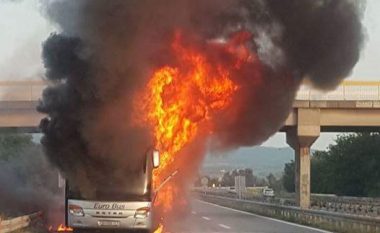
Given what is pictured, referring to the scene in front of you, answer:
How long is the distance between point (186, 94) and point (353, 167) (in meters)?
60.0

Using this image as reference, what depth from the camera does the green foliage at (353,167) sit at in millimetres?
74688

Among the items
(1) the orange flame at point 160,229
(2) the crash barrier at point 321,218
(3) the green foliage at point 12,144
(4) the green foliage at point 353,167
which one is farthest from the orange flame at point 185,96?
(4) the green foliage at point 353,167

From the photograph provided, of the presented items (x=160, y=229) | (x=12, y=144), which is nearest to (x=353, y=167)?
(x=12, y=144)

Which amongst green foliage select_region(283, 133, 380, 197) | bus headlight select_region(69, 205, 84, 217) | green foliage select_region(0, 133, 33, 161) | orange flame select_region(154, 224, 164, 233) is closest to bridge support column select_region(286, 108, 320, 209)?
green foliage select_region(0, 133, 33, 161)

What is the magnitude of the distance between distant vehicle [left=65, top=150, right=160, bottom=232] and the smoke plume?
1.17 feet

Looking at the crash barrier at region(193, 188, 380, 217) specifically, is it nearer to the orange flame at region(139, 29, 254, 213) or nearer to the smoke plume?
the smoke plume

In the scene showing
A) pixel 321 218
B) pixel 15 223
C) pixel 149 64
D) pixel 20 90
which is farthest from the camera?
pixel 20 90

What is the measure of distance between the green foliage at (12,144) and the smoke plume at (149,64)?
24867mm

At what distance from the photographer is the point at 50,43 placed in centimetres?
2016

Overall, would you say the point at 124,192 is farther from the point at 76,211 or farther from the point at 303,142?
the point at 303,142

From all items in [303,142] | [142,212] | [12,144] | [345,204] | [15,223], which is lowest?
[345,204]

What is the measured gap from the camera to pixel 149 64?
64.1ft

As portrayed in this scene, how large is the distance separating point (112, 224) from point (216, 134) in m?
5.99

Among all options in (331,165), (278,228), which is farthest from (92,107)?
(331,165)
